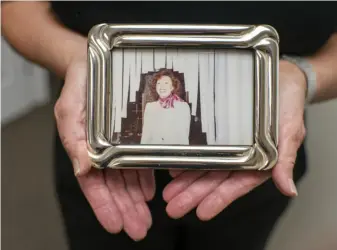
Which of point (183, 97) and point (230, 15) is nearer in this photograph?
point (183, 97)

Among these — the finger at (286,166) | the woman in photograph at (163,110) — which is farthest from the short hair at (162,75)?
the finger at (286,166)

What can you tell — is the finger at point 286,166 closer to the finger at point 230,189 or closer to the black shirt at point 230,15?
the finger at point 230,189

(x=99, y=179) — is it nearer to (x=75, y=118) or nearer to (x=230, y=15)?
(x=75, y=118)

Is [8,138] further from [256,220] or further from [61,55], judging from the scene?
[256,220]

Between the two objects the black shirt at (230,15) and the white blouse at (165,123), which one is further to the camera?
the black shirt at (230,15)

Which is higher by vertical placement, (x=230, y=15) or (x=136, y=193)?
(x=230, y=15)

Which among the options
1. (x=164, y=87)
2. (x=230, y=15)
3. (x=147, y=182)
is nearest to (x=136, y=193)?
(x=147, y=182)

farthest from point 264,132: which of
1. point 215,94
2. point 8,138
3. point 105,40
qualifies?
point 8,138
